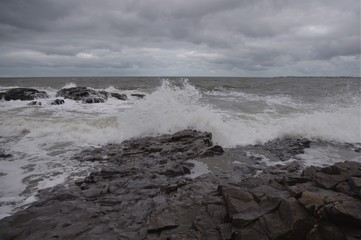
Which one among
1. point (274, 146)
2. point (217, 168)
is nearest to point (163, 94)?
point (274, 146)

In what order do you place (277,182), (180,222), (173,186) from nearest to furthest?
1. (180,222)
2. (277,182)
3. (173,186)

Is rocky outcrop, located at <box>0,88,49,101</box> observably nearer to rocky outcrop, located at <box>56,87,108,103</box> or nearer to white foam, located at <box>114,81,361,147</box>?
rocky outcrop, located at <box>56,87,108,103</box>

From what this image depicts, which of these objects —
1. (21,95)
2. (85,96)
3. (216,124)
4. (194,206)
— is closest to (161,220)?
(194,206)

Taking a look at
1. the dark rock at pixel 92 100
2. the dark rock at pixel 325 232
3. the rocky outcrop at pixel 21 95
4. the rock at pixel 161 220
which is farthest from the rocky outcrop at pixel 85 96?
the dark rock at pixel 325 232

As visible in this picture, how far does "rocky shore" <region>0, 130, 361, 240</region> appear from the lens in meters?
3.82

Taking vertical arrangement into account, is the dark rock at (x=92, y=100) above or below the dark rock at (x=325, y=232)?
above

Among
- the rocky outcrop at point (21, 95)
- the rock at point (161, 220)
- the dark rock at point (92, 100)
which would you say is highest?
the rocky outcrop at point (21, 95)

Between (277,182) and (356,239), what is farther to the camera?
(277,182)

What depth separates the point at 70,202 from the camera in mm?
5539

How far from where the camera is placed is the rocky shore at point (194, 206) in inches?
150

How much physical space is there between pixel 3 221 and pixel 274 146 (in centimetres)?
852

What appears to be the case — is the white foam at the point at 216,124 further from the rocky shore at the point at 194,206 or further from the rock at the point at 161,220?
the rock at the point at 161,220

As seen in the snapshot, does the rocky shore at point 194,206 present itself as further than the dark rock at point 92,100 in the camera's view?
No

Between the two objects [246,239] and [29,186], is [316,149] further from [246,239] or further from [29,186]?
[29,186]
